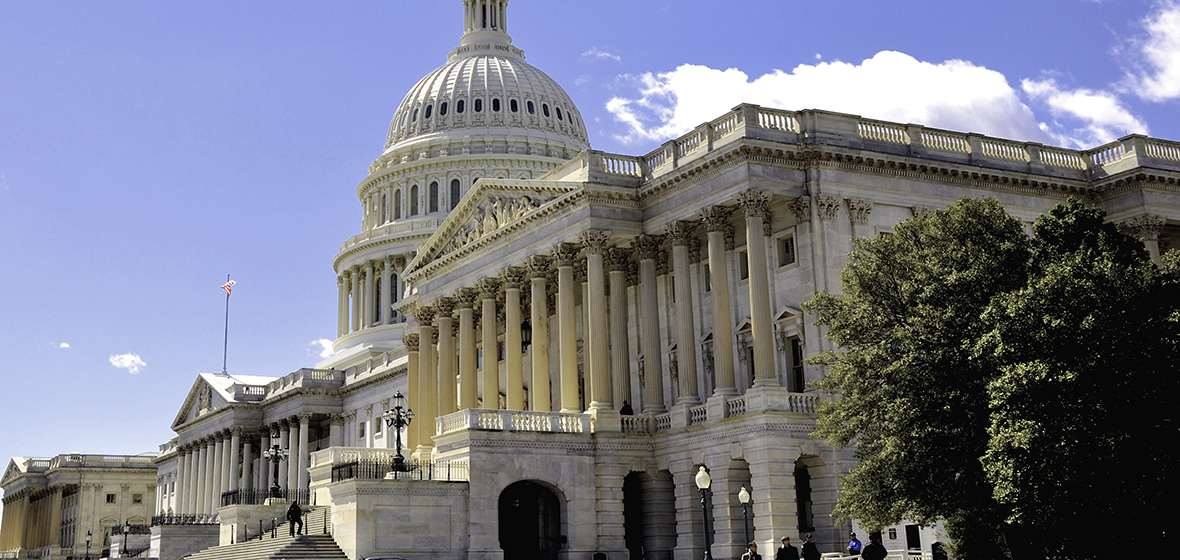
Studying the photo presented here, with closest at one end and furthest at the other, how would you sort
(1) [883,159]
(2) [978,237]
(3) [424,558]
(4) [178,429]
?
(2) [978,237]
(3) [424,558]
(1) [883,159]
(4) [178,429]

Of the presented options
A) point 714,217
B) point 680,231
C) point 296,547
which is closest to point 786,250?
point 714,217

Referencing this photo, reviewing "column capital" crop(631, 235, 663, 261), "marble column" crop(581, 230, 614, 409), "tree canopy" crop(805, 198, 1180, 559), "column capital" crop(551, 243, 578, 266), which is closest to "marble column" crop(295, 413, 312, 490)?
"column capital" crop(551, 243, 578, 266)

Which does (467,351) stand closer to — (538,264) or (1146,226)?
(538,264)

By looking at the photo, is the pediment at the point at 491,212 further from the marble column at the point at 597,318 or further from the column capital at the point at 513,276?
the marble column at the point at 597,318

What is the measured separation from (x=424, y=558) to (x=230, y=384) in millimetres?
69569

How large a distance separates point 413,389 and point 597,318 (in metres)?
20.0

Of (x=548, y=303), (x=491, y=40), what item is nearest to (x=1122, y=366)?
(x=548, y=303)

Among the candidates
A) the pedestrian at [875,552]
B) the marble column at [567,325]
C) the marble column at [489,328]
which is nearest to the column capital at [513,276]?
the marble column at [489,328]

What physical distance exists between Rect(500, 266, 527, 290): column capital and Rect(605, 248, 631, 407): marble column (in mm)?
4741

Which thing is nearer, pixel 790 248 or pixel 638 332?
pixel 790 248

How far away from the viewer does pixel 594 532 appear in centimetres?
4950

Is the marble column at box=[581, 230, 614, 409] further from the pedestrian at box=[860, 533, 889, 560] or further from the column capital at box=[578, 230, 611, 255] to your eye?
the pedestrian at box=[860, 533, 889, 560]

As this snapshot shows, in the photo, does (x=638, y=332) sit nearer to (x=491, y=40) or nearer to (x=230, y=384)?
(x=230, y=384)

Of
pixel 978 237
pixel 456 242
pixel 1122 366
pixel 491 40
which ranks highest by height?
pixel 491 40
